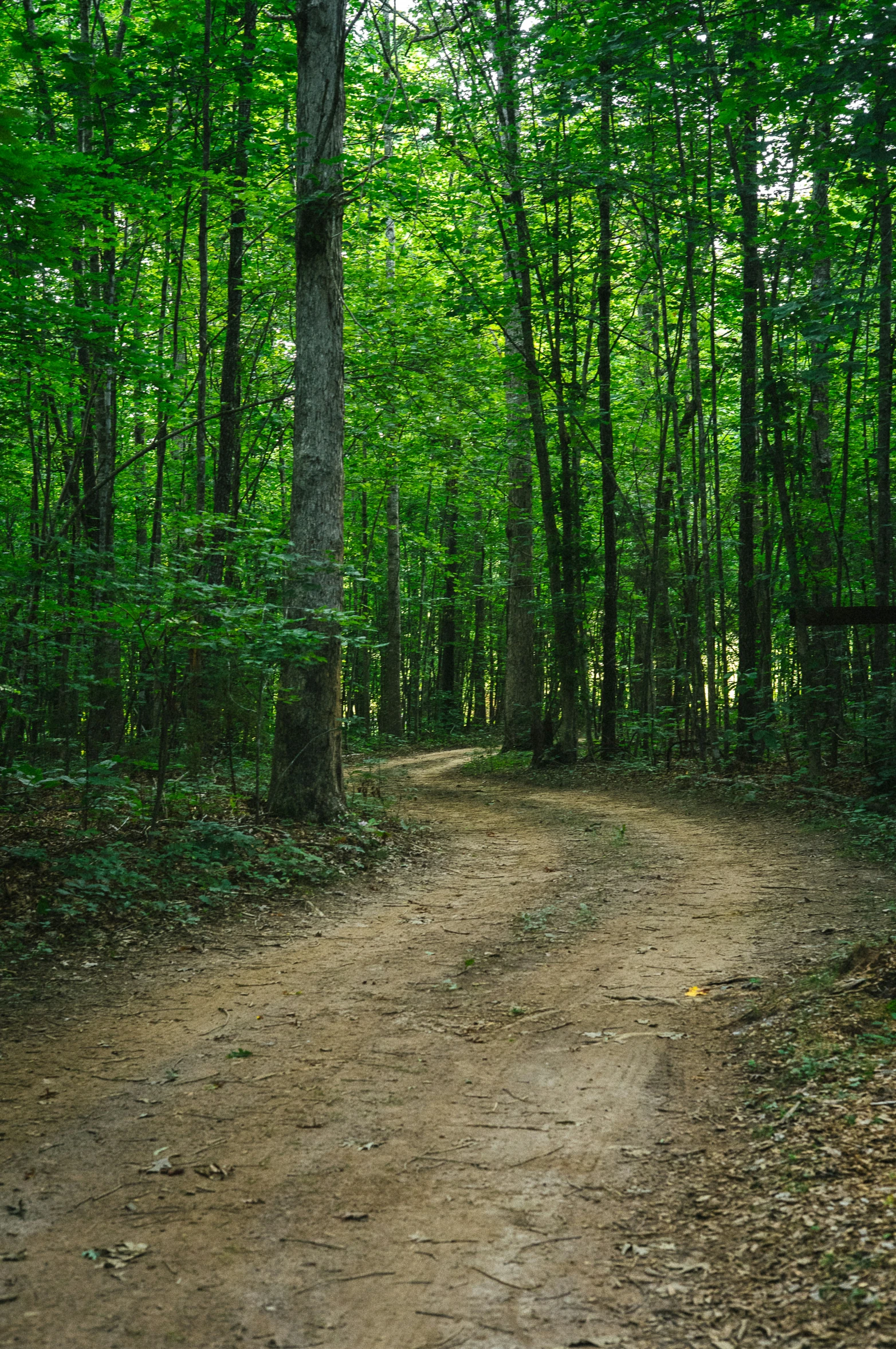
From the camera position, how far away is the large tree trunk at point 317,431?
29.0 ft

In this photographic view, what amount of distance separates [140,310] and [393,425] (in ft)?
25.2

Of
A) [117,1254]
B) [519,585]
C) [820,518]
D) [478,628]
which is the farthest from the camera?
[478,628]

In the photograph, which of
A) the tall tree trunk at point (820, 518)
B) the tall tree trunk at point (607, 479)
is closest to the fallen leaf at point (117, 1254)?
the tall tree trunk at point (820, 518)

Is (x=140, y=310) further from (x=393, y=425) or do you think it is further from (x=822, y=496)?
(x=822, y=496)

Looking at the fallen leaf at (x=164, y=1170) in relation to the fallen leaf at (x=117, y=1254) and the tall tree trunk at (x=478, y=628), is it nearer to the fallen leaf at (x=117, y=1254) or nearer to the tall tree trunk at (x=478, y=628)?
the fallen leaf at (x=117, y=1254)

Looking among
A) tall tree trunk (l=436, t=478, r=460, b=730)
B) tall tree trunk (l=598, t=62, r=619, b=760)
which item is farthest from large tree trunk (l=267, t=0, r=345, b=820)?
tall tree trunk (l=436, t=478, r=460, b=730)

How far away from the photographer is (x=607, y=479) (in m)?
15.7

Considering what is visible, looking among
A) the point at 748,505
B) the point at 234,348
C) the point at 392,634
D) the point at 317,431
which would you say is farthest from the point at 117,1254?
the point at 392,634

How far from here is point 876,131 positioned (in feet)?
18.7

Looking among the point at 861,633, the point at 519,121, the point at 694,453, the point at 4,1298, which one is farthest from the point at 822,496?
the point at 4,1298

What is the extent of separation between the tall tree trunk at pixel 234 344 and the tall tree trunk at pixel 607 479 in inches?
204

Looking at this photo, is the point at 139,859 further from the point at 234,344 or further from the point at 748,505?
the point at 748,505

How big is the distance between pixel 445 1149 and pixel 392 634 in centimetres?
1839

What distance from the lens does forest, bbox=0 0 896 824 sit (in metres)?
7.17
